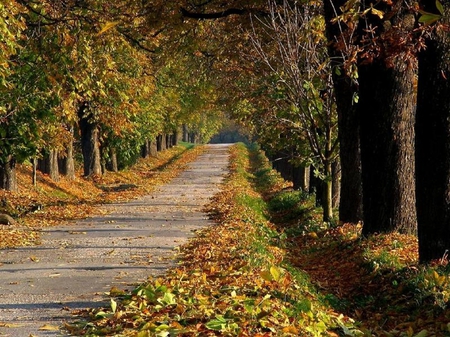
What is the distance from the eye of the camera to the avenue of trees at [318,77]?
9.16 metres

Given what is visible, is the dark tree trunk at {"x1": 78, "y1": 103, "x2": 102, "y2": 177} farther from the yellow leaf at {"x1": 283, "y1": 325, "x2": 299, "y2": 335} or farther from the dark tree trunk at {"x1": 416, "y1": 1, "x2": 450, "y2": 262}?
the yellow leaf at {"x1": 283, "y1": 325, "x2": 299, "y2": 335}

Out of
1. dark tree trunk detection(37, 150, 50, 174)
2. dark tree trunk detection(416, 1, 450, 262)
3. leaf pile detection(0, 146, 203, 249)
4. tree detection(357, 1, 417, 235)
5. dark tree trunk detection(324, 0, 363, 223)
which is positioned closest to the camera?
dark tree trunk detection(416, 1, 450, 262)

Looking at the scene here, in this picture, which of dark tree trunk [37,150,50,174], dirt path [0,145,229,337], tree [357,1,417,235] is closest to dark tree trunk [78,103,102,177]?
dark tree trunk [37,150,50,174]

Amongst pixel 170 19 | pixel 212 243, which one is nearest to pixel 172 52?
pixel 170 19

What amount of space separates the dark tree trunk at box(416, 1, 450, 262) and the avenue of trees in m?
0.02

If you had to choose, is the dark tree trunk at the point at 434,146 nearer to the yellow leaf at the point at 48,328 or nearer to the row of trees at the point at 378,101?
the row of trees at the point at 378,101

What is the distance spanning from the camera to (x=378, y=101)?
12023mm

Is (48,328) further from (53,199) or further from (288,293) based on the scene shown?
(53,199)

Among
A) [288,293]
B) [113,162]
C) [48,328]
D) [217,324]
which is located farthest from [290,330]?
[113,162]

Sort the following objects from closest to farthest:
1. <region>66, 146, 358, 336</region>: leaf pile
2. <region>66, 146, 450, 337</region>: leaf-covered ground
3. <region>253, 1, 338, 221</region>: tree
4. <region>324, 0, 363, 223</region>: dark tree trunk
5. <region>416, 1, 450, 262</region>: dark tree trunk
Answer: <region>66, 146, 358, 336</region>: leaf pile
<region>66, 146, 450, 337</region>: leaf-covered ground
<region>416, 1, 450, 262</region>: dark tree trunk
<region>324, 0, 363, 223</region>: dark tree trunk
<region>253, 1, 338, 221</region>: tree

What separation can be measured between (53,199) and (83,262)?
13.0 metres

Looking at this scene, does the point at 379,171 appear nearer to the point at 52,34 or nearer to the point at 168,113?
the point at 52,34

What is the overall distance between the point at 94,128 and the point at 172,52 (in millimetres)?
16796

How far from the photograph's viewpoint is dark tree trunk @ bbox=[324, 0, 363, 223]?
47.1 ft
